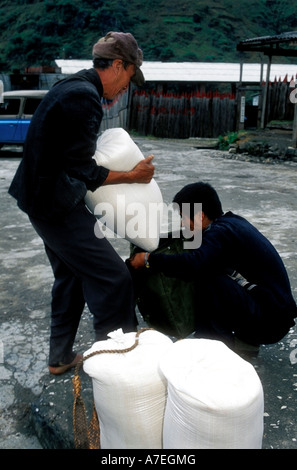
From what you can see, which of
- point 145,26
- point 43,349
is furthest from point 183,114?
point 145,26

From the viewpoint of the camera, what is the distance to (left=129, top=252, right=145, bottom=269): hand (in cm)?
242

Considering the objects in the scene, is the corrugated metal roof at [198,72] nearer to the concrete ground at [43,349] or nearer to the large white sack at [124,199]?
the concrete ground at [43,349]

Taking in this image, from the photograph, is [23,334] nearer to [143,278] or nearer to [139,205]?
[143,278]

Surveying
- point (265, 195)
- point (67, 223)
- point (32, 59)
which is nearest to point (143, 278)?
point (67, 223)

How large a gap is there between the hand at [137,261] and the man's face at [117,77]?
77cm

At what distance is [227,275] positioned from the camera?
97.7 inches

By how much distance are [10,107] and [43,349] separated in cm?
936

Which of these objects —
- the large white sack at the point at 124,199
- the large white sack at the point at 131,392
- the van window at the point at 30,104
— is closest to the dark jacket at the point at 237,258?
the large white sack at the point at 124,199

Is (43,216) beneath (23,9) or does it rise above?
beneath

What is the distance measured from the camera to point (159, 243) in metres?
2.56

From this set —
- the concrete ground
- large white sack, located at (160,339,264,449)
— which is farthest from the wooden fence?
large white sack, located at (160,339,264,449)

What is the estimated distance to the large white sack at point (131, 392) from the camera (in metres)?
1.68

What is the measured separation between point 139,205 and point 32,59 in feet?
152

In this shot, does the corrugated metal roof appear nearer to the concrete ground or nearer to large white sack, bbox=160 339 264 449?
the concrete ground
